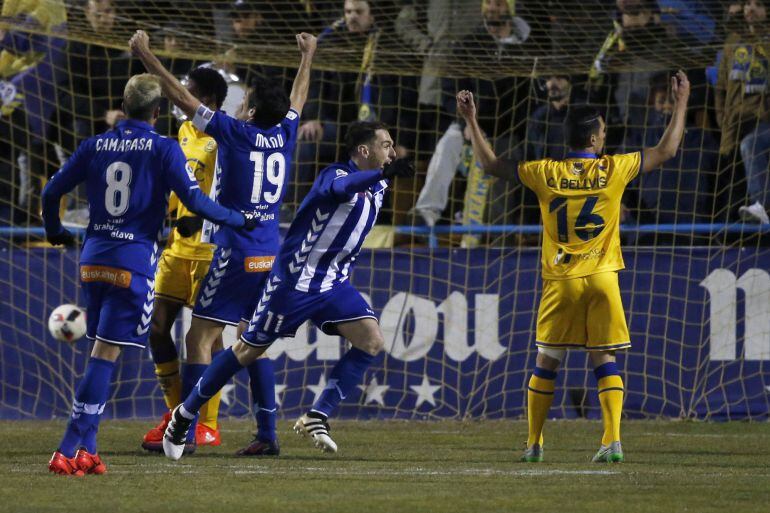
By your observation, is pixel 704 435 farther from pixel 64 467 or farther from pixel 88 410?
pixel 64 467

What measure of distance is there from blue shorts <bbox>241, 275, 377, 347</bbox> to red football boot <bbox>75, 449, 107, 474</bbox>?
1212 millimetres

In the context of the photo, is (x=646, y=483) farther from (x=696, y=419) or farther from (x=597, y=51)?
(x=597, y=51)

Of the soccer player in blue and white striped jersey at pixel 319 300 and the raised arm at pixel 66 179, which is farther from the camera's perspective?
the soccer player in blue and white striped jersey at pixel 319 300

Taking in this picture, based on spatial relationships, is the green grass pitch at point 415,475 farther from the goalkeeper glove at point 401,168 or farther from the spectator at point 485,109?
the spectator at point 485,109

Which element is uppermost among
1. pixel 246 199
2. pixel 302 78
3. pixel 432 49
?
pixel 432 49

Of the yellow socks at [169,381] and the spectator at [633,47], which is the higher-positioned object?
the spectator at [633,47]

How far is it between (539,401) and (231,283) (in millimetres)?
1968

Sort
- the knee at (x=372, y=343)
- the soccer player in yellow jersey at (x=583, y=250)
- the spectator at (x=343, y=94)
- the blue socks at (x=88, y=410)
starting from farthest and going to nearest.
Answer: the spectator at (x=343, y=94) → the knee at (x=372, y=343) → the soccer player in yellow jersey at (x=583, y=250) → the blue socks at (x=88, y=410)

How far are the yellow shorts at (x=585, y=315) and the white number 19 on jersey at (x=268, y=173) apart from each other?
1.77 m

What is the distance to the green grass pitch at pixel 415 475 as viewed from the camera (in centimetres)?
576

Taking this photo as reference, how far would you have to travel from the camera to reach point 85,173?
7.11 metres

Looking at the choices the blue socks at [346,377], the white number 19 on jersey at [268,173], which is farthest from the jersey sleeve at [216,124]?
the blue socks at [346,377]

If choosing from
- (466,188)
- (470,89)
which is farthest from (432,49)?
(466,188)

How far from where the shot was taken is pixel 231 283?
8133 mm
